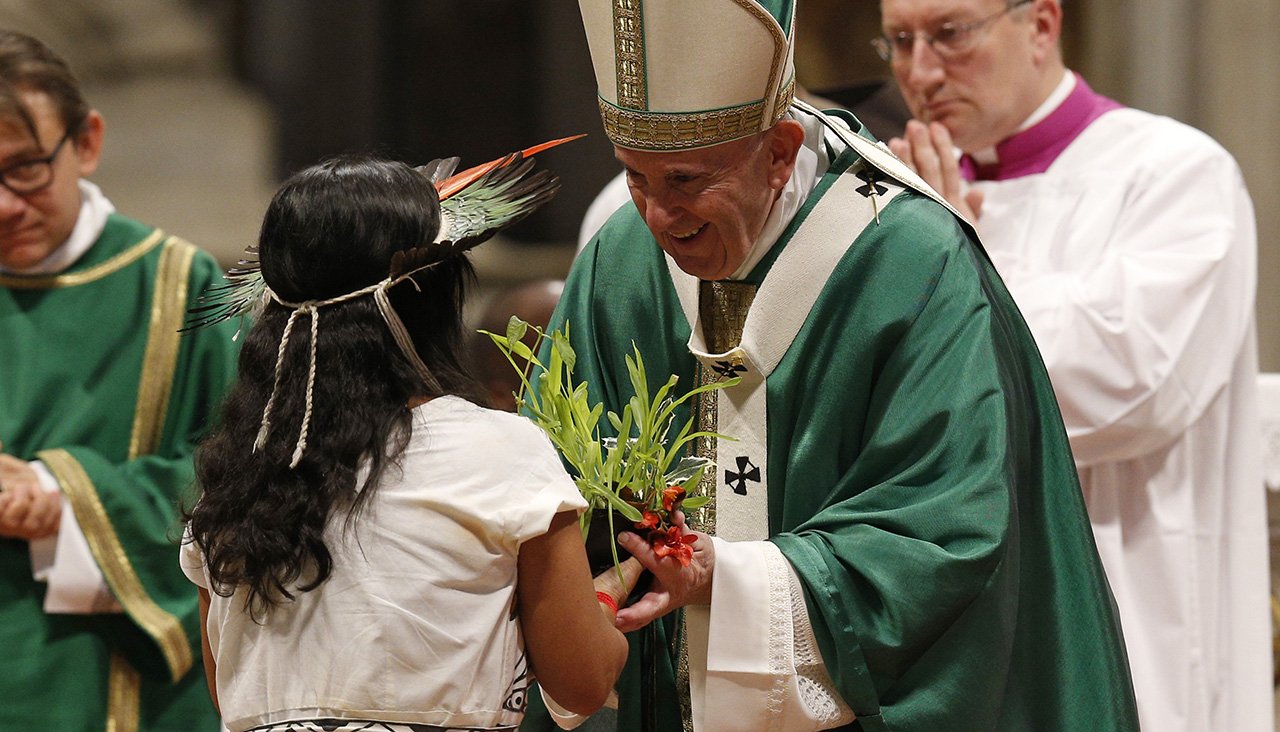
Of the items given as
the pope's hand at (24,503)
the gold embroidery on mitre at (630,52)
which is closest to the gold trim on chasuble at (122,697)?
the pope's hand at (24,503)

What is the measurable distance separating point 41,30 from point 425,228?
5434mm

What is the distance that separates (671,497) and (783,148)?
2.32ft

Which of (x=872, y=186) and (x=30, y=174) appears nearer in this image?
(x=872, y=186)

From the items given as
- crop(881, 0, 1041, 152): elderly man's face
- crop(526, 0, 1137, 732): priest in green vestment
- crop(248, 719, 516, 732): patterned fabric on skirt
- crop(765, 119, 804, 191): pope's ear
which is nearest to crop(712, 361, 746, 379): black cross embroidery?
crop(526, 0, 1137, 732): priest in green vestment

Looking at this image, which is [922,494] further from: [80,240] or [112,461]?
[80,240]

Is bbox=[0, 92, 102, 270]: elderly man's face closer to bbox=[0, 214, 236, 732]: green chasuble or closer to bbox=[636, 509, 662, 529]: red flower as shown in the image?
bbox=[0, 214, 236, 732]: green chasuble

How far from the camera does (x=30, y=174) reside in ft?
13.0

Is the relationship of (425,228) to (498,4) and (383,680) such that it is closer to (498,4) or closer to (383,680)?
(383,680)

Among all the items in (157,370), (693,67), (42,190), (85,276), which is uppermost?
(693,67)

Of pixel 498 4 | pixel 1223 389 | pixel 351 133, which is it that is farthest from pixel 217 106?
pixel 1223 389

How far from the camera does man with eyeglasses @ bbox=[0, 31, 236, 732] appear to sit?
392 centimetres

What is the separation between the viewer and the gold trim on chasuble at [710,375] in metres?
3.05

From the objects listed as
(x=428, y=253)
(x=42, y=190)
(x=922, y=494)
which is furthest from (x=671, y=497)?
(x=42, y=190)

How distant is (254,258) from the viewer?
2697mm
